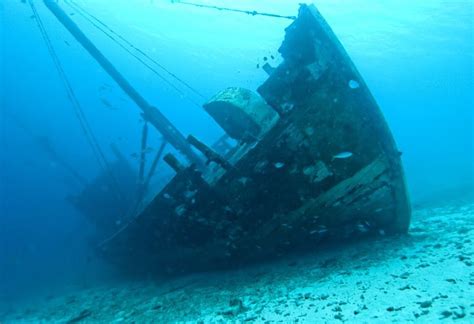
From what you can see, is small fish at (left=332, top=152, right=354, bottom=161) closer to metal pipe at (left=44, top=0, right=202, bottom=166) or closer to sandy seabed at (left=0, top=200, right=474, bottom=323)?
sandy seabed at (left=0, top=200, right=474, bottom=323)

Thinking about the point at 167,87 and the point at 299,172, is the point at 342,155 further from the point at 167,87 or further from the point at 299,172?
the point at 167,87

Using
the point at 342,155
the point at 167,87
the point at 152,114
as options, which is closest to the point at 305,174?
the point at 342,155

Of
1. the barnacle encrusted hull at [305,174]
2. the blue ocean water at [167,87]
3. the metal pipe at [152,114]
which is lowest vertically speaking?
the barnacle encrusted hull at [305,174]

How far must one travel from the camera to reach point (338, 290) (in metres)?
4.66

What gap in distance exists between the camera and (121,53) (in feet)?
262

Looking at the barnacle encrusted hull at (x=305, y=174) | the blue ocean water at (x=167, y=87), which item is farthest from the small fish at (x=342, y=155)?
the blue ocean water at (x=167, y=87)

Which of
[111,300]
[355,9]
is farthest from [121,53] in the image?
[111,300]

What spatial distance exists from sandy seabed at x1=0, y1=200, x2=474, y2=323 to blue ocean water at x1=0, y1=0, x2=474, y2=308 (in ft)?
26.8

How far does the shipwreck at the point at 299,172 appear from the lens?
5445 millimetres

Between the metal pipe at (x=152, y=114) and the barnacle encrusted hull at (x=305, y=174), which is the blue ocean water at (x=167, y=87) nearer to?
the metal pipe at (x=152, y=114)

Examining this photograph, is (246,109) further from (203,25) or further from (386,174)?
(203,25)

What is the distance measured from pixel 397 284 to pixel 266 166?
2.53 m

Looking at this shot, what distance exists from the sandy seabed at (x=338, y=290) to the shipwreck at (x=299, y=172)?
0.52 m

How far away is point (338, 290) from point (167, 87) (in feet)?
370
